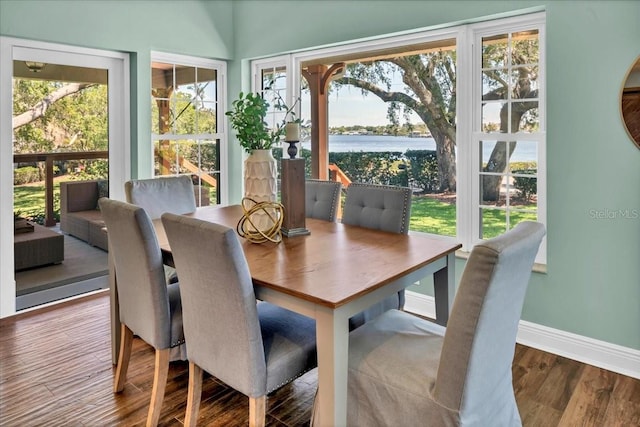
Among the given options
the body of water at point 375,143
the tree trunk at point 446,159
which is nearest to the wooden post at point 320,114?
the body of water at point 375,143

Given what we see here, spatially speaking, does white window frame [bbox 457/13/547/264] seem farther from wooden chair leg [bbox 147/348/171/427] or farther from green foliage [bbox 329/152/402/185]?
wooden chair leg [bbox 147/348/171/427]

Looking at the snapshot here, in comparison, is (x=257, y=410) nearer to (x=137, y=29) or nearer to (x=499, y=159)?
(x=499, y=159)

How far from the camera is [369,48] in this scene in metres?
3.78

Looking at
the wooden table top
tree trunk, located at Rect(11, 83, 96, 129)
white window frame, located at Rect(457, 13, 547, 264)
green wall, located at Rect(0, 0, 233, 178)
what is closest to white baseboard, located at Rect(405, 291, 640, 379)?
white window frame, located at Rect(457, 13, 547, 264)

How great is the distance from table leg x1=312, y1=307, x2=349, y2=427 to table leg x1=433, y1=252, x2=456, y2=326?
2.68 ft

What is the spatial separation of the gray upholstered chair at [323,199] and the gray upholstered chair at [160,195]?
84 cm

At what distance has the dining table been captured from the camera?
1.57 m

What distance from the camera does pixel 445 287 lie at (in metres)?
2.25

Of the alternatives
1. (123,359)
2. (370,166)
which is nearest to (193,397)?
(123,359)

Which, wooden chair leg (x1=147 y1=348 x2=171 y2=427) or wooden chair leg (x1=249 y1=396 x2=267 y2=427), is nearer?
wooden chair leg (x1=249 y1=396 x2=267 y2=427)

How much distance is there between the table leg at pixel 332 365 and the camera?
1.55 metres

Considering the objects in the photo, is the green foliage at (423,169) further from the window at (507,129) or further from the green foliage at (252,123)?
the green foliage at (252,123)

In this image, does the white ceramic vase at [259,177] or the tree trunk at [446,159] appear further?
the tree trunk at [446,159]

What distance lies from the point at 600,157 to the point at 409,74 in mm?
1975
